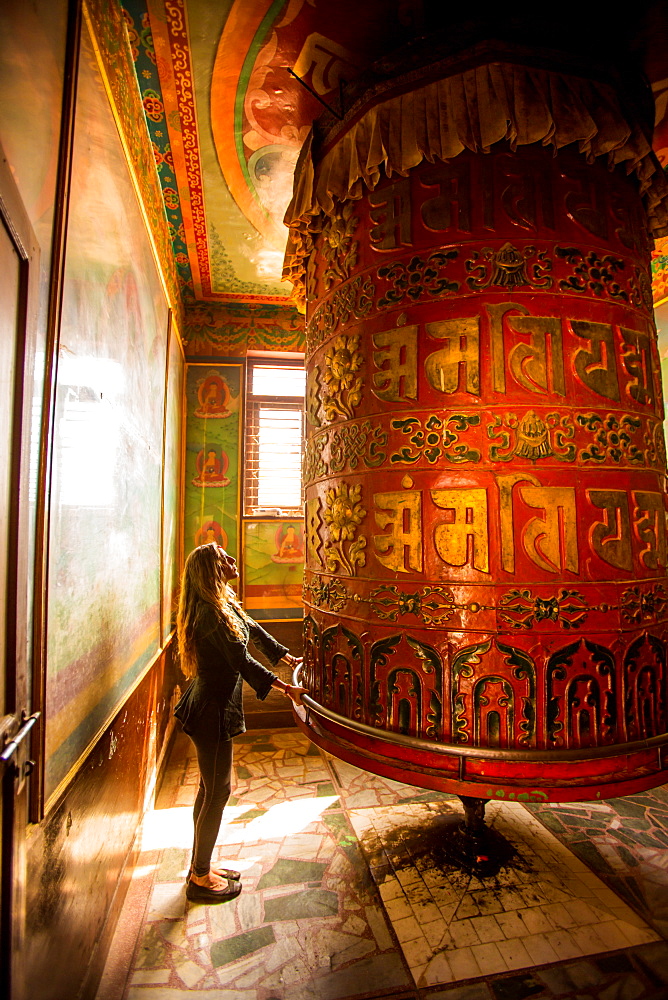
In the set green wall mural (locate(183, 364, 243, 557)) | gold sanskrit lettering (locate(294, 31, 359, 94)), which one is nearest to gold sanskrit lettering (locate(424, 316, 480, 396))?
gold sanskrit lettering (locate(294, 31, 359, 94))

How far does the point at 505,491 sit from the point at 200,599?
1602 millimetres

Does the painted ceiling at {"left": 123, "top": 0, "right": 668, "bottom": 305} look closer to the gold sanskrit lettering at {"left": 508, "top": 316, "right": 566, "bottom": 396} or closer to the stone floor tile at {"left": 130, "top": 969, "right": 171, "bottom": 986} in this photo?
the gold sanskrit lettering at {"left": 508, "top": 316, "right": 566, "bottom": 396}

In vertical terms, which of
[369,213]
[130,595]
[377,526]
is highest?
[369,213]

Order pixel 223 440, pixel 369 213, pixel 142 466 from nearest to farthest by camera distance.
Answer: pixel 369 213 → pixel 142 466 → pixel 223 440

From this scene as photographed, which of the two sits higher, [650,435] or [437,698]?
[650,435]

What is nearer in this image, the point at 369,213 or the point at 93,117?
the point at 93,117

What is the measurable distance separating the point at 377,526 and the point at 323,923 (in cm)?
183

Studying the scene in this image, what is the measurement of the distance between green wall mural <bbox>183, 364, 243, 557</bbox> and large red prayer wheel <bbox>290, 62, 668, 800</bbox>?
132 inches

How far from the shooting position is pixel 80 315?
182 centimetres

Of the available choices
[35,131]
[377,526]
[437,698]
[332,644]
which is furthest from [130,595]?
[35,131]

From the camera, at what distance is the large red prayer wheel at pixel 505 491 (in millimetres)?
1831

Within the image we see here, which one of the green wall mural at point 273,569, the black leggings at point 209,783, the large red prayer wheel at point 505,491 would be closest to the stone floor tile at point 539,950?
the large red prayer wheel at point 505,491

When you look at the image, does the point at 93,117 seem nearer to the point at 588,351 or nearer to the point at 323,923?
the point at 588,351

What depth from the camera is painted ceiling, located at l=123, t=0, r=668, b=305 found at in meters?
2.32
